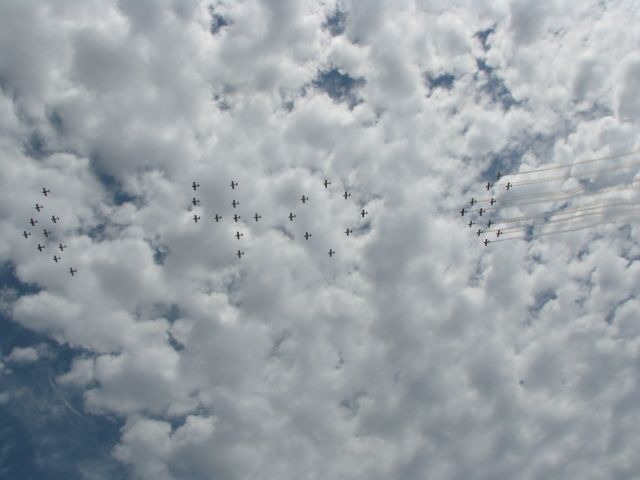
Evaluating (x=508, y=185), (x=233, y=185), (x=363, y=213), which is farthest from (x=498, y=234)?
(x=233, y=185)

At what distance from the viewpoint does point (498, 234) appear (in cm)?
19375

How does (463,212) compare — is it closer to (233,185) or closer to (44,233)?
(233,185)

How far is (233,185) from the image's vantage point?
642ft

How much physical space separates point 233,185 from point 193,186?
14652 mm

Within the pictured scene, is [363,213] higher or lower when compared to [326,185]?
lower

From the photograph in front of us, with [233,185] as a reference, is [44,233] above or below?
below

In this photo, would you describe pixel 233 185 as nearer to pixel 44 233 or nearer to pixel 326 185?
pixel 326 185

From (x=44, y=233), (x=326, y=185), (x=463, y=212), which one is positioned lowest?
(x=44, y=233)

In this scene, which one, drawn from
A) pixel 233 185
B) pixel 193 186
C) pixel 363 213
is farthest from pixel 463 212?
pixel 193 186

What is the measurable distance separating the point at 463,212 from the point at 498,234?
2135cm

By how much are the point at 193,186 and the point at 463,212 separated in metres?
92.6

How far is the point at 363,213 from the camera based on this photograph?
617 feet

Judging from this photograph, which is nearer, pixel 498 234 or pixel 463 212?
pixel 463 212

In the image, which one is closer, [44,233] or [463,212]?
[463,212]
